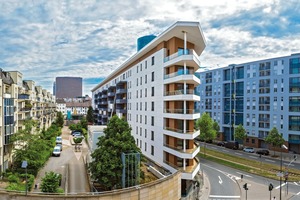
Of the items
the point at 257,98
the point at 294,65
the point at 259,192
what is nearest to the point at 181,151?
the point at 259,192

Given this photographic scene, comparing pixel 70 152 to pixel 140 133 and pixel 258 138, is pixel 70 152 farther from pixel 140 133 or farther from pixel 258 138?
pixel 258 138

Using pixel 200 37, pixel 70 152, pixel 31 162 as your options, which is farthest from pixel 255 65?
pixel 31 162

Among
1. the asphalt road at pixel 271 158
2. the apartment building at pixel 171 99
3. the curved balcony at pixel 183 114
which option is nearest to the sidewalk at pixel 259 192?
the apartment building at pixel 171 99

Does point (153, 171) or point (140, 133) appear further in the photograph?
point (140, 133)

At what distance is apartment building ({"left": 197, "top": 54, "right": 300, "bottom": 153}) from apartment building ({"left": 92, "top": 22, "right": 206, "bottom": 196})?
28.2m

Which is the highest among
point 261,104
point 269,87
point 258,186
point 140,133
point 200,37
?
point 200,37

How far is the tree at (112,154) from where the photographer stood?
75.7 ft

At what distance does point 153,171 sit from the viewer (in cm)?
3138

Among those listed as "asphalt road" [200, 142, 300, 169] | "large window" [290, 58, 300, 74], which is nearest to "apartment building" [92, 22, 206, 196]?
"asphalt road" [200, 142, 300, 169]

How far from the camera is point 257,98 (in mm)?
61219

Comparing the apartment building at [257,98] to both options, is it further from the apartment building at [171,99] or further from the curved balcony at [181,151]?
the curved balcony at [181,151]

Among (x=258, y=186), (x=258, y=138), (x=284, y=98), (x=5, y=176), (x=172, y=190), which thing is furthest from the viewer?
(x=258, y=138)

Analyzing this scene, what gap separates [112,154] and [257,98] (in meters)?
47.8

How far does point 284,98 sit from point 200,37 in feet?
112
